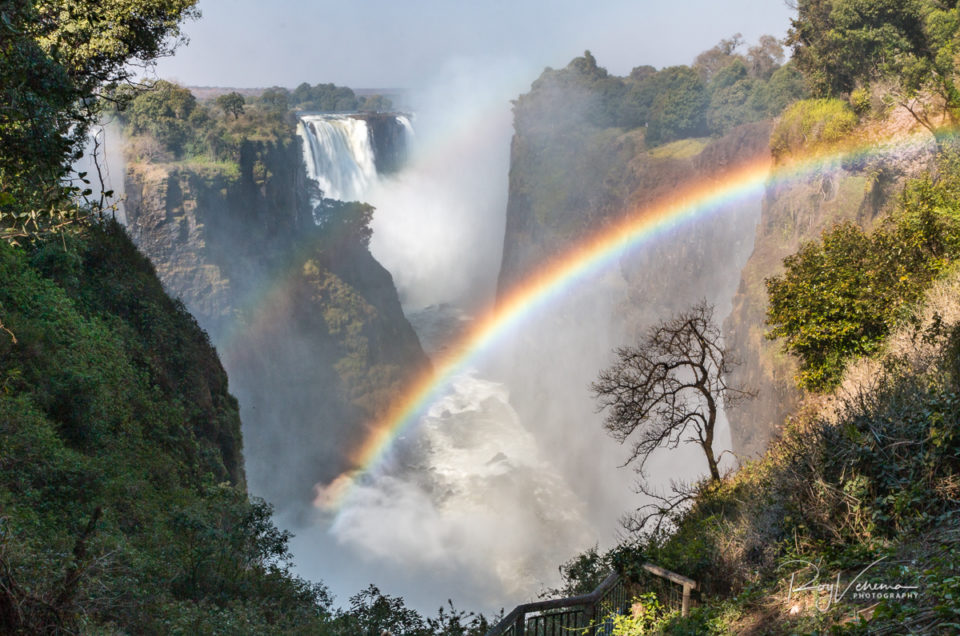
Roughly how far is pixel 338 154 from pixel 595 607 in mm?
62351

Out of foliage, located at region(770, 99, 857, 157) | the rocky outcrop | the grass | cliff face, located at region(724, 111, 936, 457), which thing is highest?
the rocky outcrop

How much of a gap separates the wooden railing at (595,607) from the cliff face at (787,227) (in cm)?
1214

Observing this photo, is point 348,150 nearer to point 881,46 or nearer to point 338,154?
point 338,154

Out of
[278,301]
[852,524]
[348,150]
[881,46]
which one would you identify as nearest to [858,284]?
[852,524]

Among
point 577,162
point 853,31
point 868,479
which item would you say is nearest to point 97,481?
point 868,479

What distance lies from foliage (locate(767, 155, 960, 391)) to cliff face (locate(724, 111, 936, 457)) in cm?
379

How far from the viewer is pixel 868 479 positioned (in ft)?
22.4

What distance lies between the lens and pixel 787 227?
30641 millimetres

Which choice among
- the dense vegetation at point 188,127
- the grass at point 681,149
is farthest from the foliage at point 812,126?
the dense vegetation at point 188,127

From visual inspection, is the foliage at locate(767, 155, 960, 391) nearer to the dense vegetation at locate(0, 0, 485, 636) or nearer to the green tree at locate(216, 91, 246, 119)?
the dense vegetation at locate(0, 0, 485, 636)

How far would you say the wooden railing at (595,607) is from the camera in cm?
719

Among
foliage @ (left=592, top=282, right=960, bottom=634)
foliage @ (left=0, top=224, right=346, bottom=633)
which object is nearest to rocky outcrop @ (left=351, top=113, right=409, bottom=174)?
foliage @ (left=0, top=224, right=346, bottom=633)

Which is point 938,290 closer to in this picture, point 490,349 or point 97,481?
point 97,481

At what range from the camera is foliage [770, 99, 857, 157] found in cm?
2534
